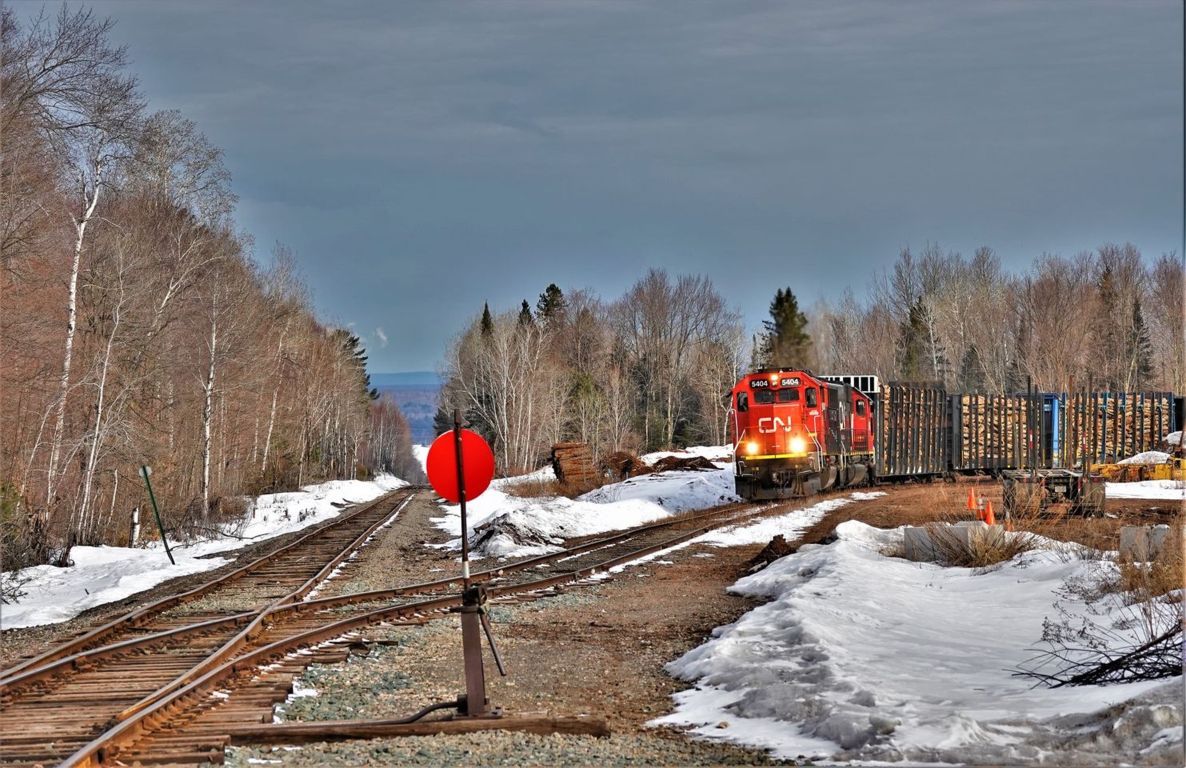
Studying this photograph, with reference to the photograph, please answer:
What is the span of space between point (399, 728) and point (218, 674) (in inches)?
98.6

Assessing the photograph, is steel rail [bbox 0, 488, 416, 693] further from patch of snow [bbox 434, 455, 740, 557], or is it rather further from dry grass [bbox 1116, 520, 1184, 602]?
dry grass [bbox 1116, 520, 1184, 602]

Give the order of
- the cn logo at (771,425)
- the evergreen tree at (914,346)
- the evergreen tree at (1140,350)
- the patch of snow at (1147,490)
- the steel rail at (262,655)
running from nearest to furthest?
the steel rail at (262,655)
the cn logo at (771,425)
the patch of snow at (1147,490)
the evergreen tree at (1140,350)
the evergreen tree at (914,346)

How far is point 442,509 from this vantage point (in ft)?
139

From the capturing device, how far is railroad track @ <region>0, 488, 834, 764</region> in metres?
7.76

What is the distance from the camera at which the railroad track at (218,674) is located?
305 inches

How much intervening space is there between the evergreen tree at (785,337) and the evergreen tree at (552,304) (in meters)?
21.3

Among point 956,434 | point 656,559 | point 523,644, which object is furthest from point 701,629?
point 956,434

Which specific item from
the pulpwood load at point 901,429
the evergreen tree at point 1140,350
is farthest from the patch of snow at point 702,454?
the evergreen tree at point 1140,350

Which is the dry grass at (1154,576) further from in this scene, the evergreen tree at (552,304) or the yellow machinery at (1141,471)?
the evergreen tree at (552,304)

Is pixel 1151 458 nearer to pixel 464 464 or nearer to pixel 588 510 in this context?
pixel 588 510

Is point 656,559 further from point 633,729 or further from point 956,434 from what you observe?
point 956,434

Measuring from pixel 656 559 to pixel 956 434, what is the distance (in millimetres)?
29038

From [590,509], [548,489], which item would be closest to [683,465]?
[548,489]

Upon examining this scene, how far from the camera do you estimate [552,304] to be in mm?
110312
